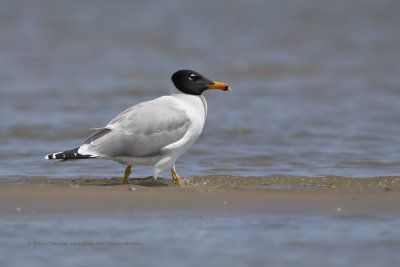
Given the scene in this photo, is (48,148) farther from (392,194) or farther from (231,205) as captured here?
(392,194)

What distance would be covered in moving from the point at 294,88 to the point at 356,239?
928 cm

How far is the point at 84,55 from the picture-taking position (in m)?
18.6

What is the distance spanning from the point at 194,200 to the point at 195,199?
0.03 meters

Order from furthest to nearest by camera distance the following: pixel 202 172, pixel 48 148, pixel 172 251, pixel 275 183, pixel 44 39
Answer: pixel 44 39 < pixel 48 148 < pixel 202 172 < pixel 275 183 < pixel 172 251

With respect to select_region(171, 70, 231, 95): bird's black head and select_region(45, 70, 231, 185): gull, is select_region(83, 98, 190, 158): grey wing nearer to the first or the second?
select_region(45, 70, 231, 185): gull

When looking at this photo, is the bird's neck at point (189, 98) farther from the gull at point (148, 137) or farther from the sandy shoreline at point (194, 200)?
the sandy shoreline at point (194, 200)

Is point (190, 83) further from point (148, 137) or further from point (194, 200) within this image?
point (194, 200)

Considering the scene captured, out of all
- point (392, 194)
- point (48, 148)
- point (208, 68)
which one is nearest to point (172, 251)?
point (392, 194)

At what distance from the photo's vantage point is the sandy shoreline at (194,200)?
5.82 m

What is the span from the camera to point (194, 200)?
20.0ft

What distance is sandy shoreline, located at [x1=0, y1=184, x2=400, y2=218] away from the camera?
5820mm

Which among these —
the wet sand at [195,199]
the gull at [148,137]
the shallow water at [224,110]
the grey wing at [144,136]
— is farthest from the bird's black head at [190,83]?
the wet sand at [195,199]

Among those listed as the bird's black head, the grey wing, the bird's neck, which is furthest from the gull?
the bird's black head

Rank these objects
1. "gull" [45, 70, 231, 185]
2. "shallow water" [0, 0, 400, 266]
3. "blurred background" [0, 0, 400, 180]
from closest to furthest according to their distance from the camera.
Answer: "shallow water" [0, 0, 400, 266], "gull" [45, 70, 231, 185], "blurred background" [0, 0, 400, 180]
